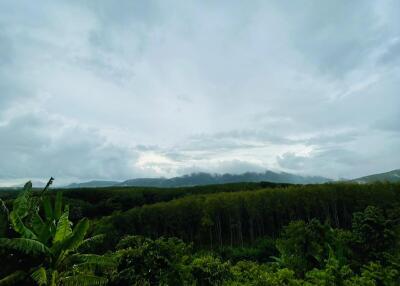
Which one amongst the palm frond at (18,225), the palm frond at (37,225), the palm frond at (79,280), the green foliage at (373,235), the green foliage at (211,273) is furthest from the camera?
the green foliage at (373,235)

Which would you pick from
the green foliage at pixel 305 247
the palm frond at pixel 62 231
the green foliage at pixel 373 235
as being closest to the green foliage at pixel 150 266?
the palm frond at pixel 62 231

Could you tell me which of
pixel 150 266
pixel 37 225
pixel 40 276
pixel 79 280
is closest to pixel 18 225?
pixel 37 225

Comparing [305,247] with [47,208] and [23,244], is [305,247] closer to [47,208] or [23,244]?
[47,208]

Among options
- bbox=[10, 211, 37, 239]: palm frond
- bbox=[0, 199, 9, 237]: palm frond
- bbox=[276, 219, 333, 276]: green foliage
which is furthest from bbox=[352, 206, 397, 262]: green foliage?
bbox=[0, 199, 9, 237]: palm frond

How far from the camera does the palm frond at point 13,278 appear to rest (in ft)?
45.0

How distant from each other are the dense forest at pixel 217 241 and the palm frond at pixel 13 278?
0.04m

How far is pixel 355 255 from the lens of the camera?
3256cm

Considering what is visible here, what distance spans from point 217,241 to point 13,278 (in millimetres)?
75662

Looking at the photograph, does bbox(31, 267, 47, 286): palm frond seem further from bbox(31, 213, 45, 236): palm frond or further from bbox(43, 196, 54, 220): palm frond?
bbox(43, 196, 54, 220): palm frond

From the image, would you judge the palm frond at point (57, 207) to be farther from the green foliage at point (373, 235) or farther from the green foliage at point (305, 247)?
the green foliage at point (373, 235)

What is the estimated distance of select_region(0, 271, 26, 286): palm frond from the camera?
1370cm

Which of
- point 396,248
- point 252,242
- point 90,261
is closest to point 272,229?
point 252,242

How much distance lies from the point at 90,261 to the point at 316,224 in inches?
1189

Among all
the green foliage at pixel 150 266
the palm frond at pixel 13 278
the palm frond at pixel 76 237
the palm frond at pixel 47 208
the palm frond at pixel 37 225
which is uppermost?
the palm frond at pixel 47 208
